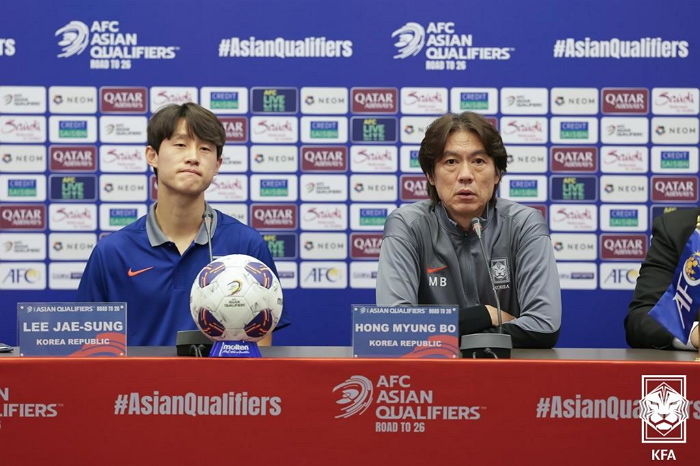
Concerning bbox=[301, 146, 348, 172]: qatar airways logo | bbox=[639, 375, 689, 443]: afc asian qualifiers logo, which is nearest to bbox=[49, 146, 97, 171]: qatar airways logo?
bbox=[301, 146, 348, 172]: qatar airways logo

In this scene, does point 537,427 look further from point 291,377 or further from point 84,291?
point 84,291

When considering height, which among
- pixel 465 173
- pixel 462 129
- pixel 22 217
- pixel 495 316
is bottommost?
pixel 495 316

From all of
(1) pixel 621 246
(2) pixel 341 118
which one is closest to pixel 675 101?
(1) pixel 621 246

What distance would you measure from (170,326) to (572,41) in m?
2.22

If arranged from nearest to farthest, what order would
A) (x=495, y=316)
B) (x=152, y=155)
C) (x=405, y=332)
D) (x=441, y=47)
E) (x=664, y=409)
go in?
(x=664, y=409) → (x=405, y=332) → (x=495, y=316) → (x=152, y=155) → (x=441, y=47)

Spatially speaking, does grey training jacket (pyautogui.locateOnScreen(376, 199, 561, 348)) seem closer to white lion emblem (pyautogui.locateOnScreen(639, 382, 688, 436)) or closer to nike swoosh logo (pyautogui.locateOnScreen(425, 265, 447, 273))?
nike swoosh logo (pyautogui.locateOnScreen(425, 265, 447, 273))

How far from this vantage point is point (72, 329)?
5.62 feet

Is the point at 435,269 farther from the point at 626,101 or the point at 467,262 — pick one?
the point at 626,101

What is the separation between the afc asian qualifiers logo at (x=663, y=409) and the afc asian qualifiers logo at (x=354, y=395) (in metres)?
0.50

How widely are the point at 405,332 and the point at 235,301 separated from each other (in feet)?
1.10

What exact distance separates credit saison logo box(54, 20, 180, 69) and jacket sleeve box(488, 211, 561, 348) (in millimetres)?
1924

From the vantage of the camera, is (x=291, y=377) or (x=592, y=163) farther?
(x=592, y=163)

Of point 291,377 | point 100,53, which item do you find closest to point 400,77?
point 100,53

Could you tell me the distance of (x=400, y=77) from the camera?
12.0ft
